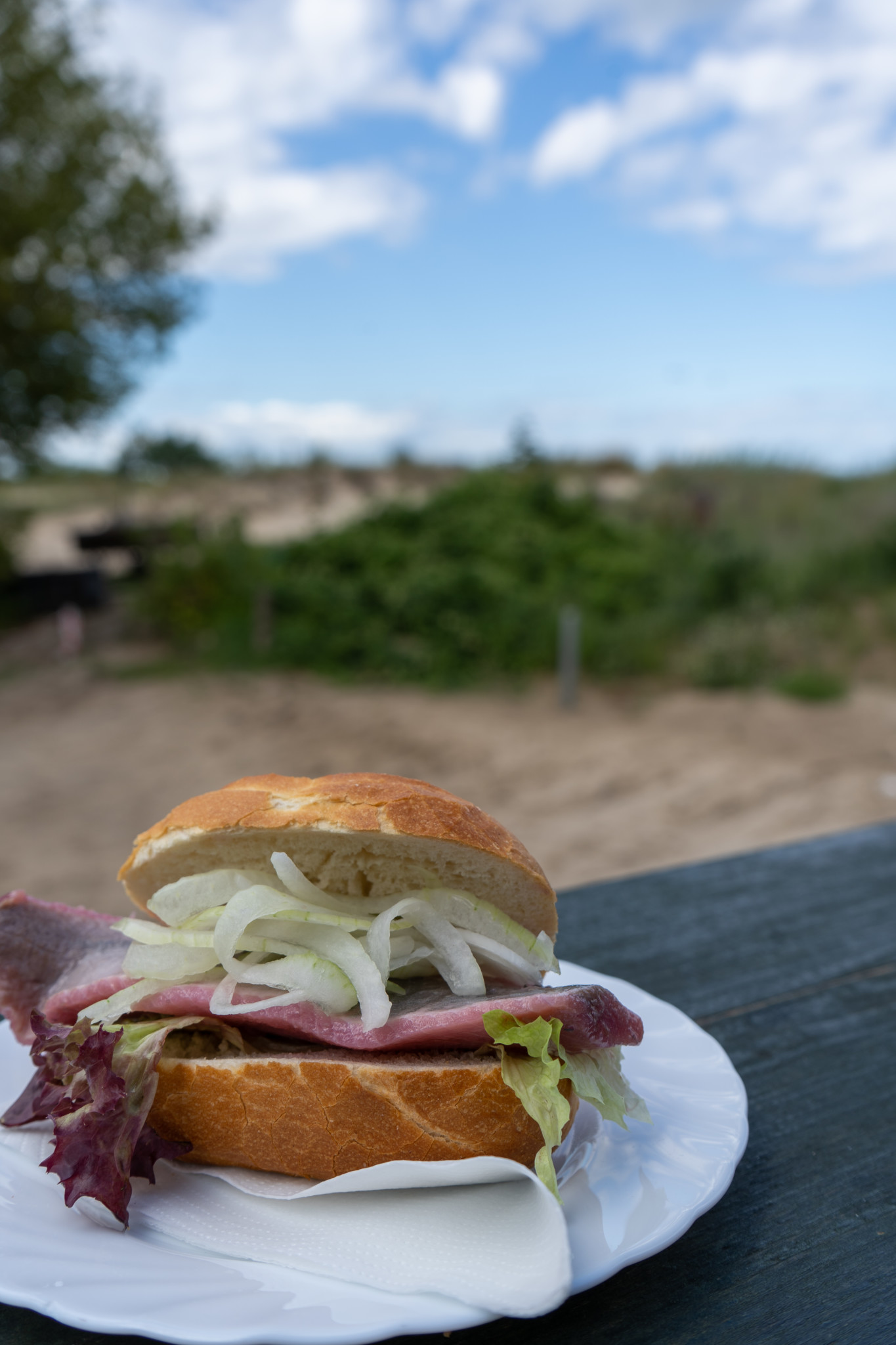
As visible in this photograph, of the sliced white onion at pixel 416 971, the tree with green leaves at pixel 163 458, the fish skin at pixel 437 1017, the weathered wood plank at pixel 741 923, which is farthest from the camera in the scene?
the tree with green leaves at pixel 163 458

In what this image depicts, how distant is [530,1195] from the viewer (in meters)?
1.23

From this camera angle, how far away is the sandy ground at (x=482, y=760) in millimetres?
7570

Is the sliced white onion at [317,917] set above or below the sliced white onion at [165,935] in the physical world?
above

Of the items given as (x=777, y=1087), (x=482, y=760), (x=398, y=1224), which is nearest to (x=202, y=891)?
(x=398, y=1224)

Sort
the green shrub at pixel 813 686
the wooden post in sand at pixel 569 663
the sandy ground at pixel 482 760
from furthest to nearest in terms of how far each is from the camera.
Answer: the wooden post in sand at pixel 569 663 < the green shrub at pixel 813 686 < the sandy ground at pixel 482 760

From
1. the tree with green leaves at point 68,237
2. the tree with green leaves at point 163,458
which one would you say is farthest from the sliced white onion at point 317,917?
the tree with green leaves at point 163,458

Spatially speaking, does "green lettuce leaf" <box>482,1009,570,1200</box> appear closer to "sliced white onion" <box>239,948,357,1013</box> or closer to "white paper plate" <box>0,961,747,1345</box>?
"white paper plate" <box>0,961,747,1345</box>

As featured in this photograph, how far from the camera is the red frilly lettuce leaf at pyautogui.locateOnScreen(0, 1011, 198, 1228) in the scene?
49.0 inches

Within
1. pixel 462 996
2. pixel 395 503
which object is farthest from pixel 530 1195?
pixel 395 503

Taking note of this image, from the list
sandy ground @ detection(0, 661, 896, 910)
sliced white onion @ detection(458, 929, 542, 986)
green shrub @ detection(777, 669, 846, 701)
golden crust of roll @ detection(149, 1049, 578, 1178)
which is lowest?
sandy ground @ detection(0, 661, 896, 910)

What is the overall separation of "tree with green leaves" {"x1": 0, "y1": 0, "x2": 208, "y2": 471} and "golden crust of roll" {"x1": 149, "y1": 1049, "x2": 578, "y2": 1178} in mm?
15186

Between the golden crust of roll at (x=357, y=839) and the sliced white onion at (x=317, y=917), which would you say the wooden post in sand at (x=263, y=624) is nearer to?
the golden crust of roll at (x=357, y=839)

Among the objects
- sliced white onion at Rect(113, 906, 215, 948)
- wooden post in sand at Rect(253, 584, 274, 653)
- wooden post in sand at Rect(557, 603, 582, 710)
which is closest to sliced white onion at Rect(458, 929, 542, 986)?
sliced white onion at Rect(113, 906, 215, 948)

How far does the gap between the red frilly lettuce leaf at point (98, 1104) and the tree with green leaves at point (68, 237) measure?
49.5 ft
